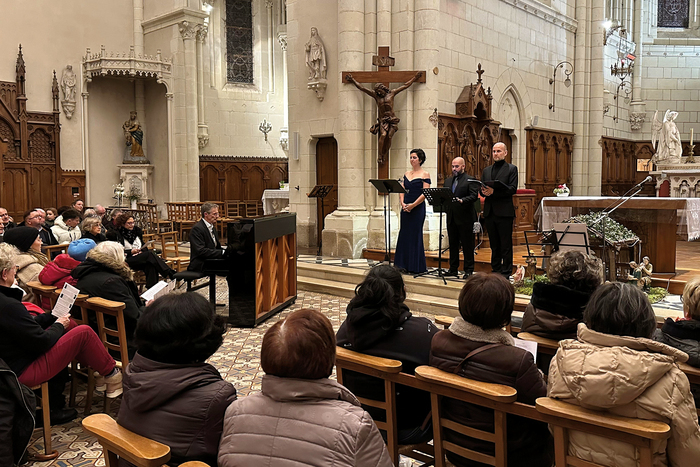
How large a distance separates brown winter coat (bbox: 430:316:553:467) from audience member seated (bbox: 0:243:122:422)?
6.88 feet

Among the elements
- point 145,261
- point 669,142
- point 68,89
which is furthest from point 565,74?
point 68,89

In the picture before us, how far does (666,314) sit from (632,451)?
3981mm

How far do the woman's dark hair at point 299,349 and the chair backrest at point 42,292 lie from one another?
3073 mm

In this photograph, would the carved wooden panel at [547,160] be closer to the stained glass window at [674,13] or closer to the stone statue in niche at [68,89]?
the stained glass window at [674,13]

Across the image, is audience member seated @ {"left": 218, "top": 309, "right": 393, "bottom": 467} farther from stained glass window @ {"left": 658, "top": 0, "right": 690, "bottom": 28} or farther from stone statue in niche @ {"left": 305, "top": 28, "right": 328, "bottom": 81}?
stained glass window @ {"left": 658, "top": 0, "right": 690, "bottom": 28}

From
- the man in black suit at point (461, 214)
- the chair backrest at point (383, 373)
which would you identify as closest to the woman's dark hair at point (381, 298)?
the chair backrest at point (383, 373)

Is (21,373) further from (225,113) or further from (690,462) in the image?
(225,113)

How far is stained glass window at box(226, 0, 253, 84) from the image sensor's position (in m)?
15.1

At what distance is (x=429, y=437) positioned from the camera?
2652 millimetres

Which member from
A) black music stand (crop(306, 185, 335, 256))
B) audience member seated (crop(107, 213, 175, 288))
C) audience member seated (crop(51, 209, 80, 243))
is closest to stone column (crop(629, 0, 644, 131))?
black music stand (crop(306, 185, 335, 256))

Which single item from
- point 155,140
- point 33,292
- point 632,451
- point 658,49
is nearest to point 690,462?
point 632,451

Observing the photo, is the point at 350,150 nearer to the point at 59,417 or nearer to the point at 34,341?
the point at 59,417

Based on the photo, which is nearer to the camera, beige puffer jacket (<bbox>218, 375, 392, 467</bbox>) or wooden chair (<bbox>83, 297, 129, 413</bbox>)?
beige puffer jacket (<bbox>218, 375, 392, 467</bbox>)

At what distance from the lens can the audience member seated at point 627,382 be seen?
1.83 m
